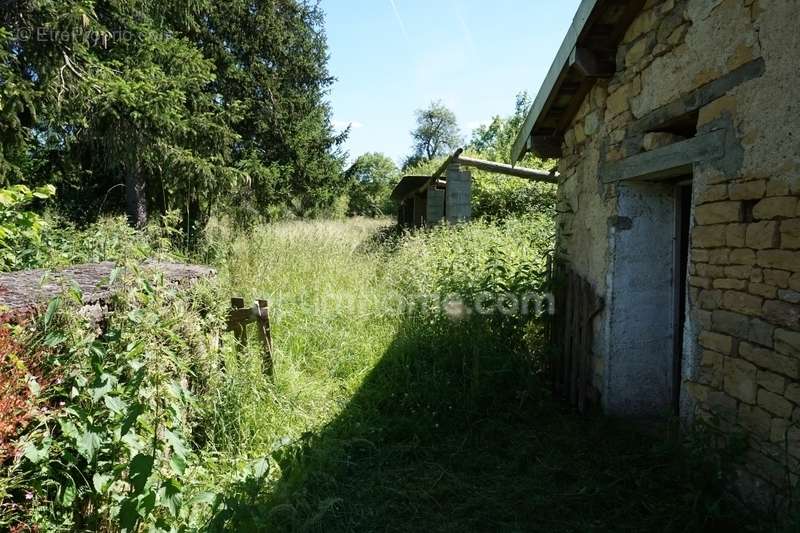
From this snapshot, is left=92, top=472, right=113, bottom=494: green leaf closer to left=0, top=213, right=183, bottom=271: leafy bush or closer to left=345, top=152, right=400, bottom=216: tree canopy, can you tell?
left=0, top=213, right=183, bottom=271: leafy bush

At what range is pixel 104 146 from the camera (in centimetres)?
786

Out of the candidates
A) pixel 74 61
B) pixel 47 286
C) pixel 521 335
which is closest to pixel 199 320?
pixel 47 286

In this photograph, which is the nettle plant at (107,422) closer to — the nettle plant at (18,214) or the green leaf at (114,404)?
the green leaf at (114,404)

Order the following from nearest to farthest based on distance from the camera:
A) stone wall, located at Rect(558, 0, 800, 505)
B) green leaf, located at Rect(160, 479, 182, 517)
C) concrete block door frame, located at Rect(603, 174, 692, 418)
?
1. green leaf, located at Rect(160, 479, 182, 517)
2. stone wall, located at Rect(558, 0, 800, 505)
3. concrete block door frame, located at Rect(603, 174, 692, 418)

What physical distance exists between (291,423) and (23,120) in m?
7.19

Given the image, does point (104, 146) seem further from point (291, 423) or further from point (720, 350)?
point (720, 350)

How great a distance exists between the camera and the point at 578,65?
4.33m

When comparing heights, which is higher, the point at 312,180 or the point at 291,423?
the point at 312,180

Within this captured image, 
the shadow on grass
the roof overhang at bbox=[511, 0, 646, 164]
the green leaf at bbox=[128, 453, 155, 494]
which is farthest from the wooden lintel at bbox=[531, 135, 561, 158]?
the green leaf at bbox=[128, 453, 155, 494]

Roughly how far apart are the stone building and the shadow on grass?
43 cm

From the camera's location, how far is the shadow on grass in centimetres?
296

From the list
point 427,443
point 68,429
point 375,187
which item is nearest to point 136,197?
point 427,443

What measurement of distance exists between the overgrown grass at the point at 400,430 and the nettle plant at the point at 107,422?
3 cm

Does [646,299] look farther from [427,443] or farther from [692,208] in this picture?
[427,443]
